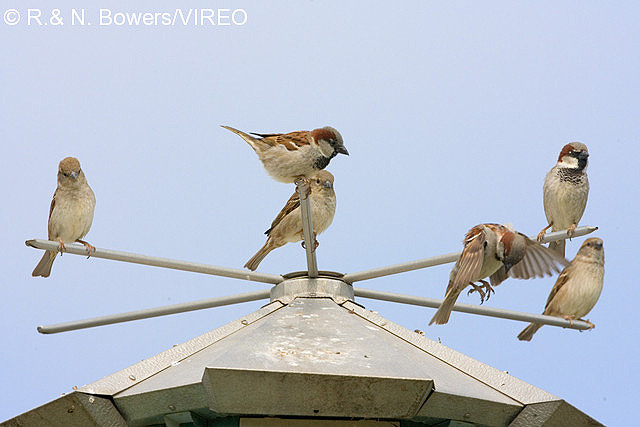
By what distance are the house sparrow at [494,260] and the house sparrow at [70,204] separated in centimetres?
365

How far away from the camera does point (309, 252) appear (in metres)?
3.49

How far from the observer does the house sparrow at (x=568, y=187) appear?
6.72 m

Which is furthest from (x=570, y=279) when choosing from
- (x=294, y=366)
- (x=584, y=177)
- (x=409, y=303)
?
(x=294, y=366)

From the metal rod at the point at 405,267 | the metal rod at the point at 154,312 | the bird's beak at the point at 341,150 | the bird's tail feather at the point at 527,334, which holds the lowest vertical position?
the bird's tail feather at the point at 527,334

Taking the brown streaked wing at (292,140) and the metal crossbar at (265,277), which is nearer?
the metal crossbar at (265,277)

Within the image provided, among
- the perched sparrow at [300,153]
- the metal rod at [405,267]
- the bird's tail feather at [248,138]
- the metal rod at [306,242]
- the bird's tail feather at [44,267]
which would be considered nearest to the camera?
the metal rod at [306,242]

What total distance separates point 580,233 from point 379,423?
1299 millimetres

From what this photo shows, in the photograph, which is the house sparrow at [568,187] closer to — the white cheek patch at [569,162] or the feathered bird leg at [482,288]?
the white cheek patch at [569,162]

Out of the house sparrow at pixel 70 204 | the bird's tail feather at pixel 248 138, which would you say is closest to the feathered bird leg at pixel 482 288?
the bird's tail feather at pixel 248 138

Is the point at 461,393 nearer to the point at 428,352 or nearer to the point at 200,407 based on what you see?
the point at 428,352

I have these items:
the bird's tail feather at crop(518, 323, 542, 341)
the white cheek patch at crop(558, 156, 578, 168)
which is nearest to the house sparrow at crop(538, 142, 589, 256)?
the white cheek patch at crop(558, 156, 578, 168)

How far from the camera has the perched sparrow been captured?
4.73m

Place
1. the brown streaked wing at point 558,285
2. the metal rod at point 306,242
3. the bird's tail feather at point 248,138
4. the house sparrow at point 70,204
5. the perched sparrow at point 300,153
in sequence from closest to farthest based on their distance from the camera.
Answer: the metal rod at point 306,242 < the perched sparrow at point 300,153 < the bird's tail feather at point 248,138 < the house sparrow at point 70,204 < the brown streaked wing at point 558,285

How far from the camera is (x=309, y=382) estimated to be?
2506 mm
